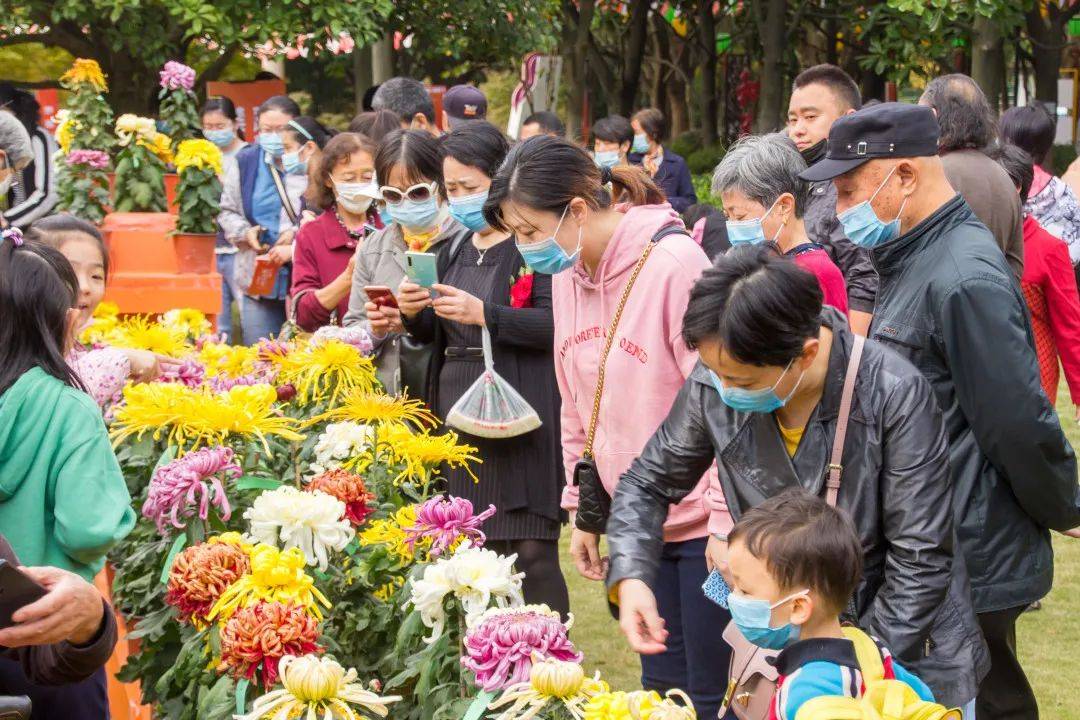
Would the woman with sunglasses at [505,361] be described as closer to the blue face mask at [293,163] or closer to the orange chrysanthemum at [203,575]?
the orange chrysanthemum at [203,575]

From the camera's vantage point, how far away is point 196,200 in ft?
26.6

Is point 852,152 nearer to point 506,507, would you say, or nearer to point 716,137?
point 506,507

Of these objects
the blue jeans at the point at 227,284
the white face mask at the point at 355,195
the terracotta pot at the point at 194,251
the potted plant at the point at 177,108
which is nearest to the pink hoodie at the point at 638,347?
the white face mask at the point at 355,195

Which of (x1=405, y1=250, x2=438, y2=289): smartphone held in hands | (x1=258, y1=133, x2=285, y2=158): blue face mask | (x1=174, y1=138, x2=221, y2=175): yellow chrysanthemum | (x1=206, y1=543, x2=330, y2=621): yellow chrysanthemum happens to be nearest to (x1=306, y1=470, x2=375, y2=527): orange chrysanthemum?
(x1=206, y1=543, x2=330, y2=621): yellow chrysanthemum

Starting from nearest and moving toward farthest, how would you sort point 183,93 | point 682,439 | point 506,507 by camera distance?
point 682,439 < point 506,507 < point 183,93

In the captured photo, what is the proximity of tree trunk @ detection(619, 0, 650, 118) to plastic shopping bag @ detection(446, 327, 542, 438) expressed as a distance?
2070 cm

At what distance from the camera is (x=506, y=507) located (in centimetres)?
450

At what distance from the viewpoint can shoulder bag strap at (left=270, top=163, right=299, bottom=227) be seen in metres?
8.30

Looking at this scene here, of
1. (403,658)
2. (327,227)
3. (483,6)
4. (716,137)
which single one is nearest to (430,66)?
(483,6)

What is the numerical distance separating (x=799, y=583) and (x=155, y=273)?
6574mm

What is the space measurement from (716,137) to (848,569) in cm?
2351

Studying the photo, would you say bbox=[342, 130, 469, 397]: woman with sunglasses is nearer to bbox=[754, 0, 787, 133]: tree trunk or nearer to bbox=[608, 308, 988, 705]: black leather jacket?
bbox=[608, 308, 988, 705]: black leather jacket

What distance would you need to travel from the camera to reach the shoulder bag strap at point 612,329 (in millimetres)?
3615

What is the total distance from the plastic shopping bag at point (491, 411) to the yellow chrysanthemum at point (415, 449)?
18.1 inches
